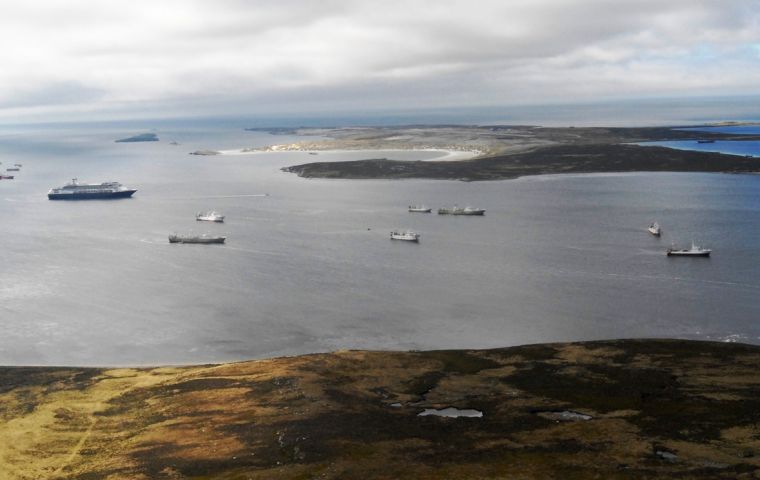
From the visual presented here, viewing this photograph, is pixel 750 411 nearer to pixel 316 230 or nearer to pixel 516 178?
pixel 316 230

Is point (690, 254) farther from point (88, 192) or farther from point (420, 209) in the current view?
point (88, 192)

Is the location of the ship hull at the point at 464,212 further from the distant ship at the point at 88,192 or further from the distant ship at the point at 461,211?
the distant ship at the point at 88,192

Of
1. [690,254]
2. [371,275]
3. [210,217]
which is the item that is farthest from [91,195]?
[690,254]

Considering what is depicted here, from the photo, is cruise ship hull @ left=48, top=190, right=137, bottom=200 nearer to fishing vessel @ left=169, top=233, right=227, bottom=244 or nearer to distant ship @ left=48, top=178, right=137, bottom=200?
distant ship @ left=48, top=178, right=137, bottom=200

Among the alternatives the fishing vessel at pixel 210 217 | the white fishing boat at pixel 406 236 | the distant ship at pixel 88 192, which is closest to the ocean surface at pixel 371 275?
the white fishing boat at pixel 406 236

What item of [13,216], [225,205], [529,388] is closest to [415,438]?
[529,388]

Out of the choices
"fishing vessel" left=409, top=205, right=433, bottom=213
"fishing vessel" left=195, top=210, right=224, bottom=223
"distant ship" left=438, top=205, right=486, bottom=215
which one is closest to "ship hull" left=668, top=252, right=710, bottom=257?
"distant ship" left=438, top=205, right=486, bottom=215
